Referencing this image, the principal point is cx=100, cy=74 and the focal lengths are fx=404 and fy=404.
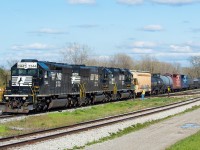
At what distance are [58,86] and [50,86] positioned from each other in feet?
5.39

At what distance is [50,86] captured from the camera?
3105cm

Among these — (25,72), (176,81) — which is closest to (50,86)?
(25,72)

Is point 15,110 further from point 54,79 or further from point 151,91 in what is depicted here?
point 151,91

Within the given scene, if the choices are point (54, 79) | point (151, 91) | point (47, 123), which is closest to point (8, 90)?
point (54, 79)

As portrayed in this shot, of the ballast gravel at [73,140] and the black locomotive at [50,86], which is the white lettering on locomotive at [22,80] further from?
the ballast gravel at [73,140]

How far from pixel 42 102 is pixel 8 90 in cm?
270

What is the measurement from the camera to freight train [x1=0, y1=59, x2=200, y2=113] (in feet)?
94.0

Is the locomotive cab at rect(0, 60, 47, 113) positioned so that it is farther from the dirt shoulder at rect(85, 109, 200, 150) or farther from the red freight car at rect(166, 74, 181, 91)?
the red freight car at rect(166, 74, 181, 91)

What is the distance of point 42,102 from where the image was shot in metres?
30.2

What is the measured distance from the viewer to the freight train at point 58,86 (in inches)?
1128

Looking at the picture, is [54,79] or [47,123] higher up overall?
[54,79]

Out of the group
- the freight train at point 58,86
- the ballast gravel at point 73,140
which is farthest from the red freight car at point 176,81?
the ballast gravel at point 73,140

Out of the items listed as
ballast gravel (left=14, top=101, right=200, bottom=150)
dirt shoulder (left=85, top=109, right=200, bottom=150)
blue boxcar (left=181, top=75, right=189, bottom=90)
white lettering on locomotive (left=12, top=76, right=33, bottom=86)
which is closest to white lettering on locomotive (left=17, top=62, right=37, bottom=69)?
white lettering on locomotive (left=12, top=76, right=33, bottom=86)

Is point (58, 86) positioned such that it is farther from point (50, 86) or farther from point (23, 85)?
point (23, 85)
